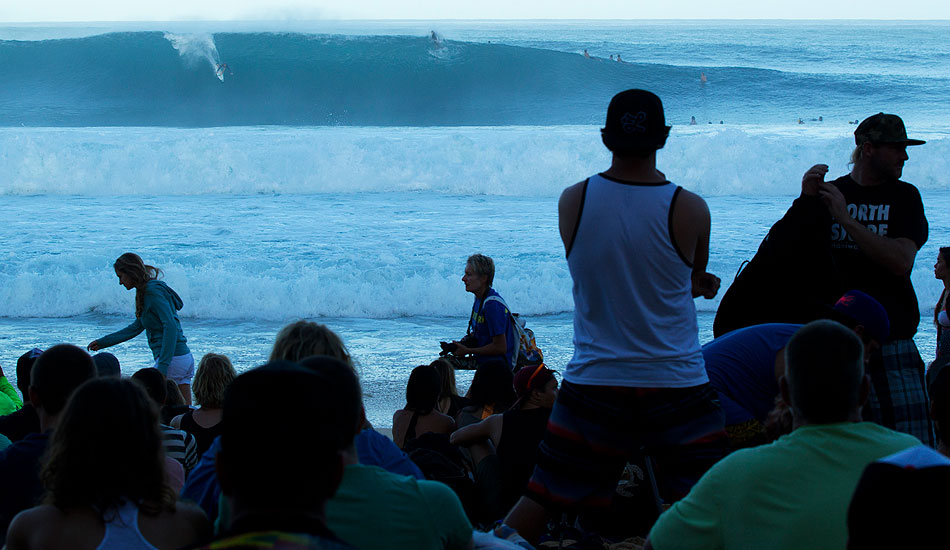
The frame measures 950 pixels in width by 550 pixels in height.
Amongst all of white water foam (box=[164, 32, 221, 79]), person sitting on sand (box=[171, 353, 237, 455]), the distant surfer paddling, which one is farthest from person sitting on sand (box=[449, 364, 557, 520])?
white water foam (box=[164, 32, 221, 79])

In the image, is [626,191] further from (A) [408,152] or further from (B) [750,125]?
(B) [750,125]

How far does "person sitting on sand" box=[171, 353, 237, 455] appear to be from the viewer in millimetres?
3857

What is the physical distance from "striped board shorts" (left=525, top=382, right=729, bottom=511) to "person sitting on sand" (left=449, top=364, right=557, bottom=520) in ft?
3.89

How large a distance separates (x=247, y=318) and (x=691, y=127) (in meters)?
22.0

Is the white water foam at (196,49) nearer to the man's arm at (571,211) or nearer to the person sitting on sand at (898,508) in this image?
the man's arm at (571,211)

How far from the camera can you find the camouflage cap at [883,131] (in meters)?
3.10

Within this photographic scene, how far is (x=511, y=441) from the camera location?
374 centimetres

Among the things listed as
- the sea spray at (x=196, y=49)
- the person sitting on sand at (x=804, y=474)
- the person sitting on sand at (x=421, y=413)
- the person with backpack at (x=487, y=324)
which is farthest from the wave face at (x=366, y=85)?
the person sitting on sand at (x=804, y=474)

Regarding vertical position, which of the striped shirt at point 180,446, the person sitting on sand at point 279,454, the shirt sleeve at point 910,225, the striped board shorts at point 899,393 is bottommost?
the striped shirt at point 180,446

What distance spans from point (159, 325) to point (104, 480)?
14.7 ft

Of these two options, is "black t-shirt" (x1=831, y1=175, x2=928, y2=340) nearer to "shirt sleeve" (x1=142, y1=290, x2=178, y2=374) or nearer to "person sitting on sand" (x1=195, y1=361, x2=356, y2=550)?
"person sitting on sand" (x1=195, y1=361, x2=356, y2=550)

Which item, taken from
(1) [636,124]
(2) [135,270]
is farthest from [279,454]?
(2) [135,270]

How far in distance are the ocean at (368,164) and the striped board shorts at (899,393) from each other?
423 millimetres

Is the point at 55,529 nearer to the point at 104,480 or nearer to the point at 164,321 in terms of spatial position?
the point at 104,480
